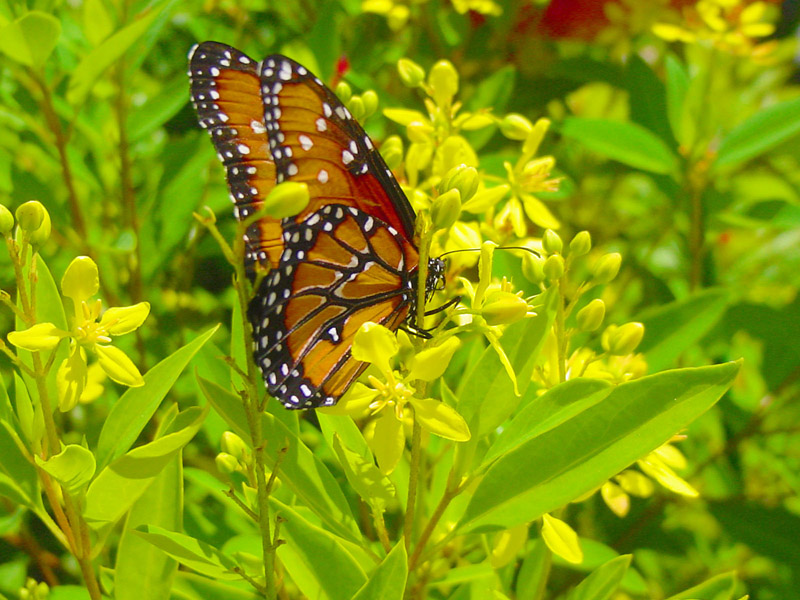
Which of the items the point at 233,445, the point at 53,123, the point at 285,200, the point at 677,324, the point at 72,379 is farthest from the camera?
the point at 53,123

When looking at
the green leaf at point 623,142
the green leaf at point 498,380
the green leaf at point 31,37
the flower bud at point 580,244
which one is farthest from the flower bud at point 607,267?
the green leaf at point 31,37

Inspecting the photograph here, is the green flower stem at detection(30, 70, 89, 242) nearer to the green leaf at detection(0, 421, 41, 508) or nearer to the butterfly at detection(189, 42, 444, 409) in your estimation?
the butterfly at detection(189, 42, 444, 409)

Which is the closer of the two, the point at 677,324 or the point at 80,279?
the point at 80,279

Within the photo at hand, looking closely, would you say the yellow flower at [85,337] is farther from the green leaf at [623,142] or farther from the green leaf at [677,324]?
the green leaf at [623,142]

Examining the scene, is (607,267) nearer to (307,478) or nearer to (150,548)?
(307,478)

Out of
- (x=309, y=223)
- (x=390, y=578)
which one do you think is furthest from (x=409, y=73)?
(x=390, y=578)
